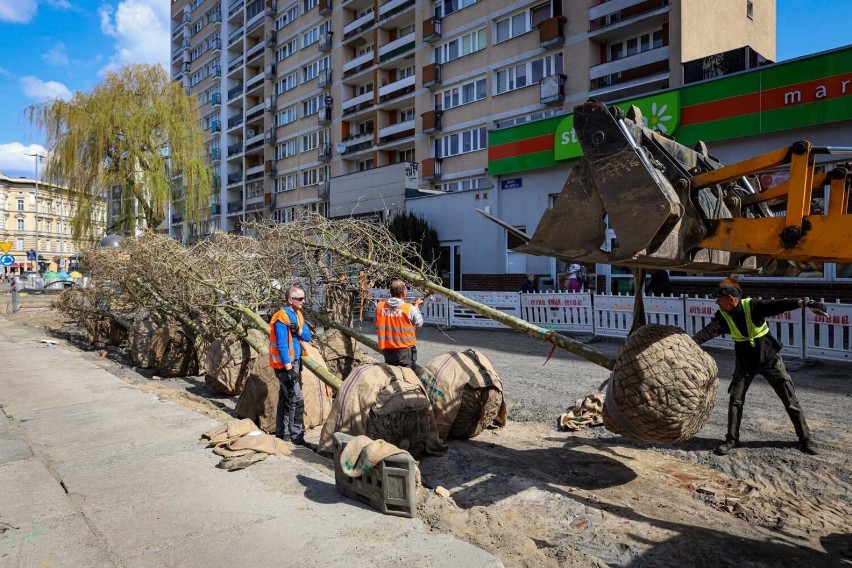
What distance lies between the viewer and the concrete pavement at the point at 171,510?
344 cm

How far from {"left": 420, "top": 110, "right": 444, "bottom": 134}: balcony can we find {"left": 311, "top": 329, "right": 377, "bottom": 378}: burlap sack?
2331 cm

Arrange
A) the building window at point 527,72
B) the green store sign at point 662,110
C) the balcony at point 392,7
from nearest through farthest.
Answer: the green store sign at point 662,110, the building window at point 527,72, the balcony at point 392,7

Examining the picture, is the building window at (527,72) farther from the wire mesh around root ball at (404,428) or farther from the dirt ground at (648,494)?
the wire mesh around root ball at (404,428)

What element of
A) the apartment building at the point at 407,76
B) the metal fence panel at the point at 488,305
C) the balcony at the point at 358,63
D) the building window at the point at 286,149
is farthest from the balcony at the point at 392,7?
the metal fence panel at the point at 488,305

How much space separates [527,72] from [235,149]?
34917 mm

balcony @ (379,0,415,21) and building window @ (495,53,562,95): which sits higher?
balcony @ (379,0,415,21)

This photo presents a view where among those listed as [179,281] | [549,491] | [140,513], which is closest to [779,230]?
[549,491]

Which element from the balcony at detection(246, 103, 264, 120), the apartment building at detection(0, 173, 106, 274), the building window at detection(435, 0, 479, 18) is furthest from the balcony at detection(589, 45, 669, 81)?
the apartment building at detection(0, 173, 106, 274)

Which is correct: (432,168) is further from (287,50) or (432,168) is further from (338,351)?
(287,50)

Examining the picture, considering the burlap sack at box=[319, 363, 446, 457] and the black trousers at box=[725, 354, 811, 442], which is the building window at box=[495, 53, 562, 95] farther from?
the burlap sack at box=[319, 363, 446, 457]

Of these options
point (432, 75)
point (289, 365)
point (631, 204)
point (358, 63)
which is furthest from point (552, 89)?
point (631, 204)

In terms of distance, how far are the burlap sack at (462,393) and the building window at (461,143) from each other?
2319 centimetres

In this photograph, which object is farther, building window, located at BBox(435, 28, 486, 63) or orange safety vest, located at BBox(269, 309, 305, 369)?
building window, located at BBox(435, 28, 486, 63)

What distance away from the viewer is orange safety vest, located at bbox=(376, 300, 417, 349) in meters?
6.71
